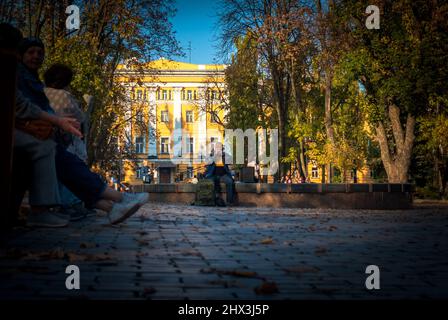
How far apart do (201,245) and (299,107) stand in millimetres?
30057

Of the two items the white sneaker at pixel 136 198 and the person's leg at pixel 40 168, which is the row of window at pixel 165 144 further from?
the person's leg at pixel 40 168

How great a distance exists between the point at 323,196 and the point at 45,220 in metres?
12.8

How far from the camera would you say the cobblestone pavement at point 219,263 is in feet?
12.3

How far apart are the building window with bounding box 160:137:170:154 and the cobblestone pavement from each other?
77.3 m

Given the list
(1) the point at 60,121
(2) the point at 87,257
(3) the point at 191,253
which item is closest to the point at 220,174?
(1) the point at 60,121

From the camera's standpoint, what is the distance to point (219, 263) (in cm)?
497

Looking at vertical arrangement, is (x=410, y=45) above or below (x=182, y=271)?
above

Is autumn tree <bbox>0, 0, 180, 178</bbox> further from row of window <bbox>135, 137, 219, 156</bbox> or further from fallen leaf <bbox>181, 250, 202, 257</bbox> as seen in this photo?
row of window <bbox>135, 137, 219, 156</bbox>

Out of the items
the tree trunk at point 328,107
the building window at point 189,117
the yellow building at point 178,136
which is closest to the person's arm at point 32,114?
the tree trunk at point 328,107

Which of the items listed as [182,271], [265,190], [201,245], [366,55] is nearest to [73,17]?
[265,190]

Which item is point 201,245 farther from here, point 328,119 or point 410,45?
point 328,119

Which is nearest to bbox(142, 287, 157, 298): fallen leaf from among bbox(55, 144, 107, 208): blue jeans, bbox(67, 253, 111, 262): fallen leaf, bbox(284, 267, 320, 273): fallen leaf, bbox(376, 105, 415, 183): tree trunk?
bbox(284, 267, 320, 273): fallen leaf

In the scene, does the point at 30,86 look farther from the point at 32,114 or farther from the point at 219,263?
the point at 219,263

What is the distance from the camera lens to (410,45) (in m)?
23.4
